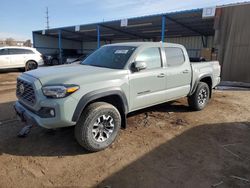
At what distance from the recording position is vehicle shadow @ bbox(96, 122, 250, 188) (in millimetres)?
2787

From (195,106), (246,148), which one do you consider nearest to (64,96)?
(246,148)

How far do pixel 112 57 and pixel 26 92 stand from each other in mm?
1769

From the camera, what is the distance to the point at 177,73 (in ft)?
16.0

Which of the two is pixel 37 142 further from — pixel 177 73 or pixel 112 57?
pixel 177 73

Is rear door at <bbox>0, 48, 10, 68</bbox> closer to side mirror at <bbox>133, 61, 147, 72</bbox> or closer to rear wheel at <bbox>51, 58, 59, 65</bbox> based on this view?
rear wheel at <bbox>51, 58, 59, 65</bbox>

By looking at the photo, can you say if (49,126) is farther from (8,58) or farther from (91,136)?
(8,58)

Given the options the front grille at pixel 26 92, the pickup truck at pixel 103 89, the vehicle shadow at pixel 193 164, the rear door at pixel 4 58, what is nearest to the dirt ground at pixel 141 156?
the vehicle shadow at pixel 193 164

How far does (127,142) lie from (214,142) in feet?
5.36

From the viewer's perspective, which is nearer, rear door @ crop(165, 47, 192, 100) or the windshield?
the windshield

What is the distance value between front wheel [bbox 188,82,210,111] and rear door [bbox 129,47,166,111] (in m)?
1.35

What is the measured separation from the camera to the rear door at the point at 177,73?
15.6ft

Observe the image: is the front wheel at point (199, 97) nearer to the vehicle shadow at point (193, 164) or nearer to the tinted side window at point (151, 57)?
the vehicle shadow at point (193, 164)

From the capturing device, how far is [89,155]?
11.3 ft

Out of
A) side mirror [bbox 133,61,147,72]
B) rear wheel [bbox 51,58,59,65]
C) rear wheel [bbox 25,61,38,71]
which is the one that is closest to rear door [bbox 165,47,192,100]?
side mirror [bbox 133,61,147,72]
